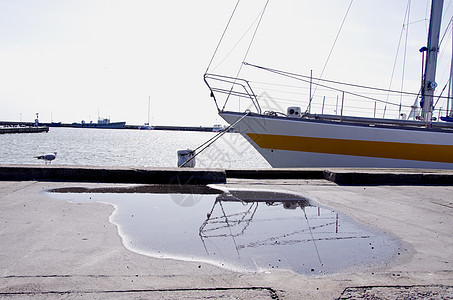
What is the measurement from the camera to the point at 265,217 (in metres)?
4.92

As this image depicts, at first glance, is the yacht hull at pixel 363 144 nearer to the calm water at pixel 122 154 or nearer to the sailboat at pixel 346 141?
the sailboat at pixel 346 141

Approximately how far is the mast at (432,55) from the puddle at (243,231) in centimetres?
1189

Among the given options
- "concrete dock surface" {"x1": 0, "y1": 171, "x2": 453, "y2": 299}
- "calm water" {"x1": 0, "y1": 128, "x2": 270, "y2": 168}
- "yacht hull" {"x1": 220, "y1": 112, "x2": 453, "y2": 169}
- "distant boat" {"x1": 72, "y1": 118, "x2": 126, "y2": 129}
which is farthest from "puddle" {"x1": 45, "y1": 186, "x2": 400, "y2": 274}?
"distant boat" {"x1": 72, "y1": 118, "x2": 126, "y2": 129}

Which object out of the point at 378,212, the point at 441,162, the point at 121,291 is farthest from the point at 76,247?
the point at 441,162

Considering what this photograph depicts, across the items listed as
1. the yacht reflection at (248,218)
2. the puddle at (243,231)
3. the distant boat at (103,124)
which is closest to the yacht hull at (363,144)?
the yacht reflection at (248,218)

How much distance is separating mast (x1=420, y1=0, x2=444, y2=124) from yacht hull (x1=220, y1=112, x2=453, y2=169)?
3069mm

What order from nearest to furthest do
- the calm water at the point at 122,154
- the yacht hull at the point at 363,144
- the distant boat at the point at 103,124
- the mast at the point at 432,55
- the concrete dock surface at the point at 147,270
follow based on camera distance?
the concrete dock surface at the point at 147,270
the yacht hull at the point at 363,144
the mast at the point at 432,55
the calm water at the point at 122,154
the distant boat at the point at 103,124

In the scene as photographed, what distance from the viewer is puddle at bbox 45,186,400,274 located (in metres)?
3.37

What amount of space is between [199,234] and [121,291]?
1.56 metres

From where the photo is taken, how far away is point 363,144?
12.7 m

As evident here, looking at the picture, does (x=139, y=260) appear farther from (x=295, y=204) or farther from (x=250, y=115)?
(x=250, y=115)

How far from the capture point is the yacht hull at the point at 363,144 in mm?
12664

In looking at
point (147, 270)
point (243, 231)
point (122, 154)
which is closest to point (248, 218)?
point (243, 231)

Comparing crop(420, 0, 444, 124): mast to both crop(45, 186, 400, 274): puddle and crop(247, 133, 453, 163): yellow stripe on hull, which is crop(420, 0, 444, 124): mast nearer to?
crop(247, 133, 453, 163): yellow stripe on hull
